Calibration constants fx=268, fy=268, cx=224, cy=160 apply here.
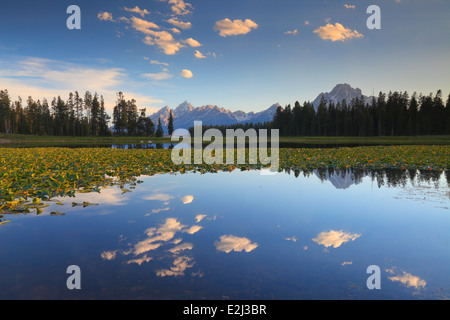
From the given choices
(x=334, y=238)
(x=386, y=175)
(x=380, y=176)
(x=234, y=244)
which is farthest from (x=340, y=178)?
(x=234, y=244)

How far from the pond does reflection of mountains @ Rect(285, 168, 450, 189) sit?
2170mm

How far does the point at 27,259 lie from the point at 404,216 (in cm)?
949

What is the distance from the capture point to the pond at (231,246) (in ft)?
13.6

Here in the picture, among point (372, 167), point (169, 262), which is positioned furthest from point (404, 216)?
point (372, 167)

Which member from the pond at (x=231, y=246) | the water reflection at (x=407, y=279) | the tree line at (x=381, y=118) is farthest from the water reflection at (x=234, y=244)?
the tree line at (x=381, y=118)

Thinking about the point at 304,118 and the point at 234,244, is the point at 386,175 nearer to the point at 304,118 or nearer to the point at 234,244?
the point at 234,244

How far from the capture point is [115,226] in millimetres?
6980

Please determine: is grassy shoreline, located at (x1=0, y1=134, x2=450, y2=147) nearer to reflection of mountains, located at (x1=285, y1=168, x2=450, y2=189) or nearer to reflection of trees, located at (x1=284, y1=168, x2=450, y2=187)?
reflection of trees, located at (x1=284, y1=168, x2=450, y2=187)

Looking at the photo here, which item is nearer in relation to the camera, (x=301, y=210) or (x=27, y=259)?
(x=27, y=259)

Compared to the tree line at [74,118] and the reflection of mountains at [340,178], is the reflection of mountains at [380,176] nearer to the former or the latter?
the reflection of mountains at [340,178]

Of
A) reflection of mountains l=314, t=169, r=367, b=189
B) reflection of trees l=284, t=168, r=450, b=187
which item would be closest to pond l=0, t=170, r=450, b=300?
reflection of mountains l=314, t=169, r=367, b=189

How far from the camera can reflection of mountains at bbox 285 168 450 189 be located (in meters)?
13.1

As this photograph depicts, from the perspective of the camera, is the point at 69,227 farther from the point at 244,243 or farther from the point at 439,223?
the point at 439,223

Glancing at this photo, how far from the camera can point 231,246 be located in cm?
582
